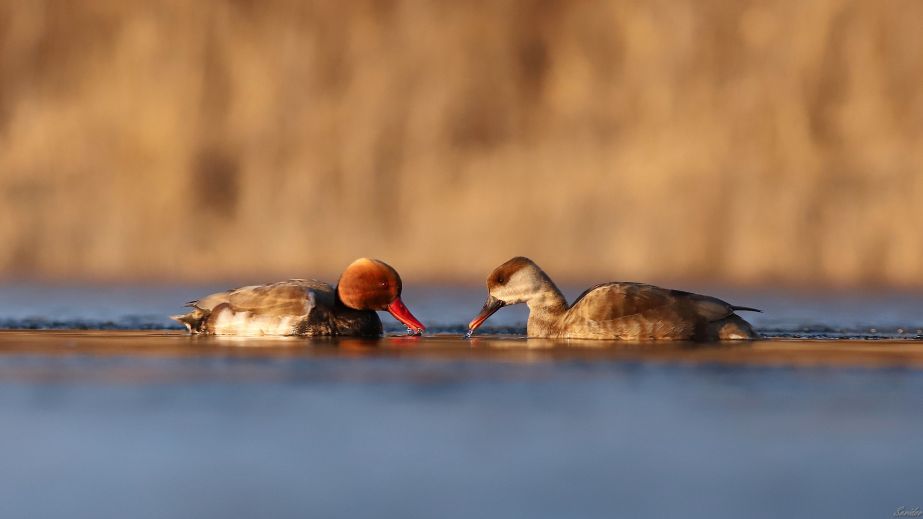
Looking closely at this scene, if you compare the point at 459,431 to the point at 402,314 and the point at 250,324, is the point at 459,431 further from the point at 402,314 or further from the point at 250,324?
the point at 250,324

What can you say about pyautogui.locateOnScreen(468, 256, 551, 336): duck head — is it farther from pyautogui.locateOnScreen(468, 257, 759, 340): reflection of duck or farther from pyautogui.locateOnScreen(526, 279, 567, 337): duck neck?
pyautogui.locateOnScreen(468, 257, 759, 340): reflection of duck

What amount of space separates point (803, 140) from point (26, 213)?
18.9m

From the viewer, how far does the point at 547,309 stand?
49.0 feet

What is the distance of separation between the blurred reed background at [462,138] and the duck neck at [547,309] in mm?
21831

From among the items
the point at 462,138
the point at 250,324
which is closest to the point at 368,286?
the point at 250,324

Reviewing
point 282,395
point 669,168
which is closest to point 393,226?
point 669,168

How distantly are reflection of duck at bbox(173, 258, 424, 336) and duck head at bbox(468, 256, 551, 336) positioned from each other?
2.43ft

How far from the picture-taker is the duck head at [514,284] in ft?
48.7

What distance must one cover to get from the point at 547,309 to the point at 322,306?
203cm

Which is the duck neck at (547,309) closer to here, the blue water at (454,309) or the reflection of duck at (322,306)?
the reflection of duck at (322,306)

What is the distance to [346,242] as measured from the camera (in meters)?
39.2

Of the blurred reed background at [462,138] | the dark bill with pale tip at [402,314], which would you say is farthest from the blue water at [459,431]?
the blurred reed background at [462,138]

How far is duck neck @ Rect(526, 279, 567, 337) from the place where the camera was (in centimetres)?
1487

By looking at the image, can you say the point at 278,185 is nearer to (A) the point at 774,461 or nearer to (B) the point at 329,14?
(B) the point at 329,14
